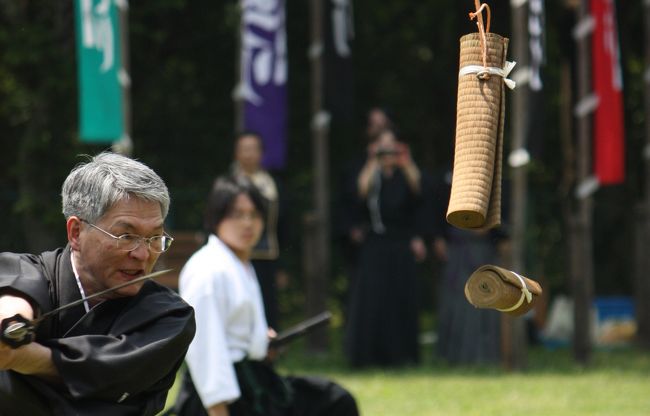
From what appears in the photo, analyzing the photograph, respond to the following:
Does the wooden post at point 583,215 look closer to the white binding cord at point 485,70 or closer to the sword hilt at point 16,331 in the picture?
the white binding cord at point 485,70

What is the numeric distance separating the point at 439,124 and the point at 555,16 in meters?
2.30

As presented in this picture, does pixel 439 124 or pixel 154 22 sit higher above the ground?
pixel 154 22

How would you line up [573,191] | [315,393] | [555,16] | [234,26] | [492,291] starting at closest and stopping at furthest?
[492,291]
[315,393]
[573,191]
[555,16]
[234,26]

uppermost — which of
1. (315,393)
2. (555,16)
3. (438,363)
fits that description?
(555,16)

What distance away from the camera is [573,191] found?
1270cm

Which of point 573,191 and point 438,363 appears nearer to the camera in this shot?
point 438,363

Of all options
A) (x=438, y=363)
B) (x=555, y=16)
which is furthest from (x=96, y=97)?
(x=555, y=16)

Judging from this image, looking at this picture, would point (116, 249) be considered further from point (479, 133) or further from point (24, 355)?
point (479, 133)

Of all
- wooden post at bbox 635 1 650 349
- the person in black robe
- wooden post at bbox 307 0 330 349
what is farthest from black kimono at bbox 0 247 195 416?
wooden post at bbox 635 1 650 349

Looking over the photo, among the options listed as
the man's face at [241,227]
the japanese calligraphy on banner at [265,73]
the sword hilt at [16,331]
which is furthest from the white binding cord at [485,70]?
the japanese calligraphy on banner at [265,73]

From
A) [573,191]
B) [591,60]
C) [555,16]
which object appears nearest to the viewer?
[591,60]

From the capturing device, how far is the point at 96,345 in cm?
340

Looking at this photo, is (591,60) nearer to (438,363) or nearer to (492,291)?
(438,363)

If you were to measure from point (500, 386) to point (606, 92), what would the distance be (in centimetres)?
286
